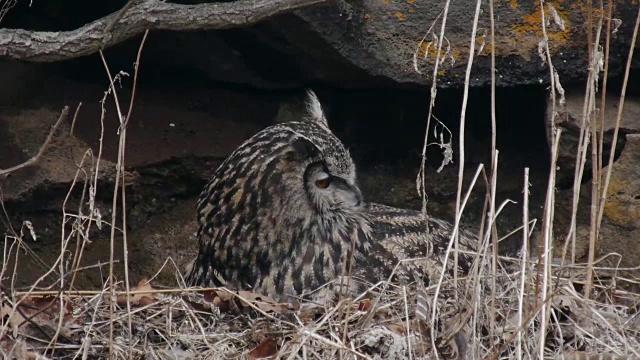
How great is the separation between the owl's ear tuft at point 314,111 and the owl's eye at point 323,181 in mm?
281

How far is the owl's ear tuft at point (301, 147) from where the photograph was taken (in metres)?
4.34

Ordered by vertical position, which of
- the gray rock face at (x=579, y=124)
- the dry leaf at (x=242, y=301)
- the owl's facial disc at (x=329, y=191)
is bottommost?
the dry leaf at (x=242, y=301)

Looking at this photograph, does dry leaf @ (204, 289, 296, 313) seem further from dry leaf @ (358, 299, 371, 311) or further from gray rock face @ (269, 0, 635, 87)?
gray rock face @ (269, 0, 635, 87)

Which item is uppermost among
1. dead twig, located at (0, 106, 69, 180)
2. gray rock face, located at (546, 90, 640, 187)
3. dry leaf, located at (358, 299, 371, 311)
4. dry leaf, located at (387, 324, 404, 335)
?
dead twig, located at (0, 106, 69, 180)

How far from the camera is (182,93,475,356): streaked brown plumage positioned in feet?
14.2

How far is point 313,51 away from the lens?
474 centimetres

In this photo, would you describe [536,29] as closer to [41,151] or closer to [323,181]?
[323,181]

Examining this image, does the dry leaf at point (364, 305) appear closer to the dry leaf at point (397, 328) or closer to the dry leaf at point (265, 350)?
the dry leaf at point (397, 328)

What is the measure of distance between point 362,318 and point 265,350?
35 cm

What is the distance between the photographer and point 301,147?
4.35 meters

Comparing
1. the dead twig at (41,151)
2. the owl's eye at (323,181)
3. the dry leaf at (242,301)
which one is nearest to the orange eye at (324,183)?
the owl's eye at (323,181)

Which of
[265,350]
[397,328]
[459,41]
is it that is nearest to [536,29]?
[459,41]

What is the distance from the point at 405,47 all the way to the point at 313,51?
42cm

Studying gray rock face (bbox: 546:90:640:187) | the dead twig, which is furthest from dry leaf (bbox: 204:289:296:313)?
gray rock face (bbox: 546:90:640:187)
